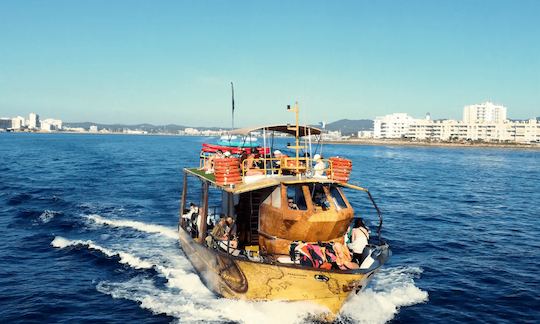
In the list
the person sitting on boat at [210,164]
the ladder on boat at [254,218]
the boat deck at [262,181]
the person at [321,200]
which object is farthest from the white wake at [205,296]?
the person sitting on boat at [210,164]

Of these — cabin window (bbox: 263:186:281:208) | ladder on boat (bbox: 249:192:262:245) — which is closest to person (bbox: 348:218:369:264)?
cabin window (bbox: 263:186:281:208)

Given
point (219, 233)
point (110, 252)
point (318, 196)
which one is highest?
point (318, 196)

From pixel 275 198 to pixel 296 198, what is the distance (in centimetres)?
85

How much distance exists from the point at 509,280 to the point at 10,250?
23.0 metres

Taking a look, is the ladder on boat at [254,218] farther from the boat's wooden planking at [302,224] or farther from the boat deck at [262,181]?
the boat's wooden planking at [302,224]

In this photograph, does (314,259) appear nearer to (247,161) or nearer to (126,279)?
(247,161)

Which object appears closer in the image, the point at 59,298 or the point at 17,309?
the point at 17,309

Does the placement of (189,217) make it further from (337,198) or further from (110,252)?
(337,198)

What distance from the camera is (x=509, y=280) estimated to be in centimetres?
1878

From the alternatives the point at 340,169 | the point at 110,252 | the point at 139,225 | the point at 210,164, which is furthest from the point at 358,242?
the point at 139,225

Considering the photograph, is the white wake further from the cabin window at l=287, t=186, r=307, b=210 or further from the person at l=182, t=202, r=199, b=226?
the cabin window at l=287, t=186, r=307, b=210

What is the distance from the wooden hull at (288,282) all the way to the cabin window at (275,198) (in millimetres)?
2194

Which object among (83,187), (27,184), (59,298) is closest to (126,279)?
(59,298)

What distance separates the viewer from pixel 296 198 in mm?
15117
